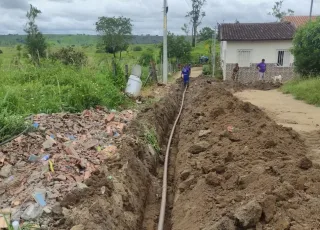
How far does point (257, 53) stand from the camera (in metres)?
26.1

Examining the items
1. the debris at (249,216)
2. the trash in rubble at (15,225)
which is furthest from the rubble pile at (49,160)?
the debris at (249,216)

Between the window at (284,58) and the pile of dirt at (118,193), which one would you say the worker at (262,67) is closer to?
the window at (284,58)

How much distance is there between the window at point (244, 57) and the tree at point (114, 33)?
21.3m

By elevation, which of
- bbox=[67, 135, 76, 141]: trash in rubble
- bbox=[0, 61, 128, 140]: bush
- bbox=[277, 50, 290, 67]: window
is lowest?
bbox=[67, 135, 76, 141]: trash in rubble

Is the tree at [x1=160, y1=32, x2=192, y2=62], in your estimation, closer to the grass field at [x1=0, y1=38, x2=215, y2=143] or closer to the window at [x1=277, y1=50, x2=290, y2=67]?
the window at [x1=277, y1=50, x2=290, y2=67]

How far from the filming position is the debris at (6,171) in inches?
218

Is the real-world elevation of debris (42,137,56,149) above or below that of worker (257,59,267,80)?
below

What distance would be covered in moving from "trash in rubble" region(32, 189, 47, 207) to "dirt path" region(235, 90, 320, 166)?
15.0ft

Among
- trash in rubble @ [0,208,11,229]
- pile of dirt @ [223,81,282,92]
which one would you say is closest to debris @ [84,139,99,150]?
trash in rubble @ [0,208,11,229]

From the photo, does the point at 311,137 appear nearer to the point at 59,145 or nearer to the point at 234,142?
the point at 234,142

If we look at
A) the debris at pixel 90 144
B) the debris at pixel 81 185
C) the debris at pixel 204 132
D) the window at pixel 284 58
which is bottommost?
the debris at pixel 81 185

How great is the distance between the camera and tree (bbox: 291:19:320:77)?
19781 mm

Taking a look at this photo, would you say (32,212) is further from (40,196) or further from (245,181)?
(245,181)

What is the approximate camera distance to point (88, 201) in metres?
4.97
